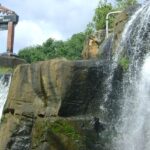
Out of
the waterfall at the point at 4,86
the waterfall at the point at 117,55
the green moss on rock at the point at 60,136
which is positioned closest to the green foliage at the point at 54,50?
the waterfall at the point at 4,86

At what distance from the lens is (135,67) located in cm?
1488

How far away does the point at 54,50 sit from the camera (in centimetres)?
6438

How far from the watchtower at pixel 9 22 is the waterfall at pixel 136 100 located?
91.4 feet

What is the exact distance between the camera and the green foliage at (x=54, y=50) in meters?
59.0

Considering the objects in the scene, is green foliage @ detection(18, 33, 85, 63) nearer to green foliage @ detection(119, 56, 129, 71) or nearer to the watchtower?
the watchtower

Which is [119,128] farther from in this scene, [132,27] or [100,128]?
[132,27]

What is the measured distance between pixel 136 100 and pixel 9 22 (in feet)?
103

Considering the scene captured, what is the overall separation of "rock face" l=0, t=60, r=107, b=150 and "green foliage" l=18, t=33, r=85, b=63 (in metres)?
42.9

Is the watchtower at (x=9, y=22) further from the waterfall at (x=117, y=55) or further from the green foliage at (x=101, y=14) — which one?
the waterfall at (x=117, y=55)

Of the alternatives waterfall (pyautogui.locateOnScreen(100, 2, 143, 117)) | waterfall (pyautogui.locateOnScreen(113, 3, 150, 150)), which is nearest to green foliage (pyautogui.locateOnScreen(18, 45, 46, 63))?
waterfall (pyautogui.locateOnScreen(100, 2, 143, 117))

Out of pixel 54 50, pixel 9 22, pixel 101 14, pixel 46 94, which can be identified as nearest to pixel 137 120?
pixel 46 94

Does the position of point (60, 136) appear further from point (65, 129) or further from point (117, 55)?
point (117, 55)

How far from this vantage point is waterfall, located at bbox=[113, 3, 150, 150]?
526 inches

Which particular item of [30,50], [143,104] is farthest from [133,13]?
[30,50]
